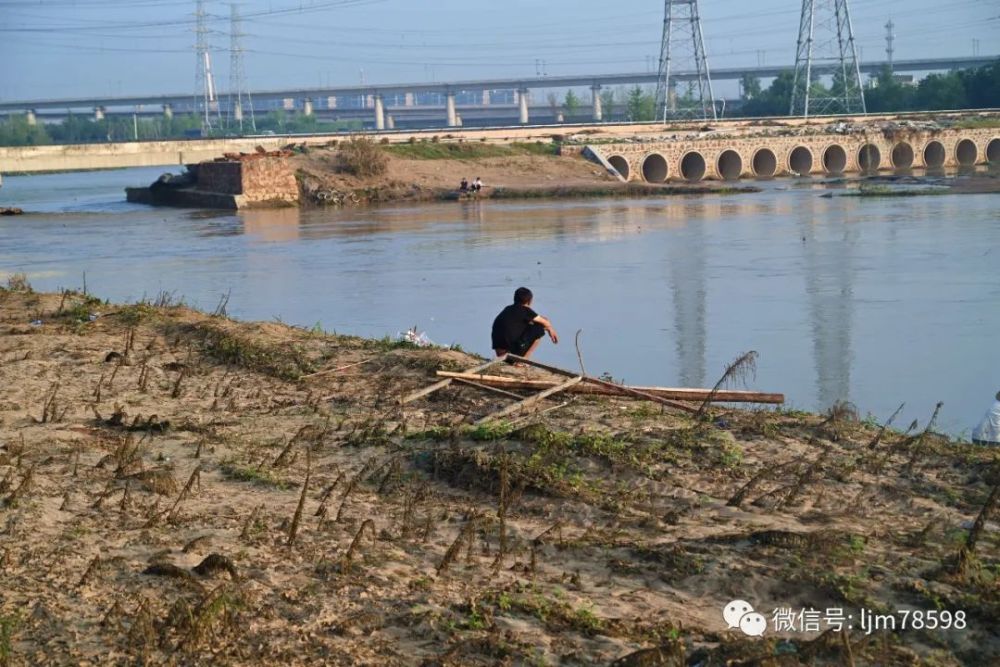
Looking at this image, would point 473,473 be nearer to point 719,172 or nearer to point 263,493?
point 263,493

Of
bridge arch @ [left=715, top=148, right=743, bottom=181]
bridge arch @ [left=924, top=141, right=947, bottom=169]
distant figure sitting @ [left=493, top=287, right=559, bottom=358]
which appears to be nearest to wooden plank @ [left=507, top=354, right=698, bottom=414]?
distant figure sitting @ [left=493, top=287, right=559, bottom=358]

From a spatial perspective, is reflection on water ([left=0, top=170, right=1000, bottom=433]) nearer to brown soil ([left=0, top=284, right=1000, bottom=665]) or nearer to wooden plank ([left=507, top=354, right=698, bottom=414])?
wooden plank ([left=507, top=354, right=698, bottom=414])

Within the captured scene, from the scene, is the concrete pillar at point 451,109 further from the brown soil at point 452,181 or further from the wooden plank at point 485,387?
the wooden plank at point 485,387

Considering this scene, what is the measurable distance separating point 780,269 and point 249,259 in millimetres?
10633

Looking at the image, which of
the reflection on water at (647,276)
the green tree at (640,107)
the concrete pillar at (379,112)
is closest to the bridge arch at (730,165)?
the reflection on water at (647,276)

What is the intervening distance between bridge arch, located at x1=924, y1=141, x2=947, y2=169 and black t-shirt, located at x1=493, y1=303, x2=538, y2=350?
56.2 metres

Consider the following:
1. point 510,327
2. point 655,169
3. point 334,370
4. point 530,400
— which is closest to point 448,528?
point 530,400

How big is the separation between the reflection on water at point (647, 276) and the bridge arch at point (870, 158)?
76.2 feet

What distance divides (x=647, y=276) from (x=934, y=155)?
47.1 metres

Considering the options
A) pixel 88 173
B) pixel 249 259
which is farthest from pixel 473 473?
pixel 88 173

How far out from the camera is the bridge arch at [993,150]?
203 feet

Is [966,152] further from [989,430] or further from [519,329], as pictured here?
[989,430]

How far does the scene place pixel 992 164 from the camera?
2330 inches

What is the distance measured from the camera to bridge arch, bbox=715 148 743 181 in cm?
5600
